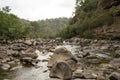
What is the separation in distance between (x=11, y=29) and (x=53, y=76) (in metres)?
50.6

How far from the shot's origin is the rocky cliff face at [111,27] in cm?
5147

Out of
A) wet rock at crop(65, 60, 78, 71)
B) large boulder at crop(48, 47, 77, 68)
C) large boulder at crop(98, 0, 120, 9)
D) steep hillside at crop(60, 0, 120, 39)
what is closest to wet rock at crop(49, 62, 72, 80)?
wet rock at crop(65, 60, 78, 71)

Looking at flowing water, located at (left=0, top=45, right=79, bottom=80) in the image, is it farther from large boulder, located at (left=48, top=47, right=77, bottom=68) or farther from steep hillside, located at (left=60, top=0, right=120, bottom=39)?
steep hillside, located at (left=60, top=0, right=120, bottom=39)

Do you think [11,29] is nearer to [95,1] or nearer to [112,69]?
[95,1]

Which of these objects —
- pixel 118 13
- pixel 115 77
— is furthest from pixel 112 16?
pixel 115 77

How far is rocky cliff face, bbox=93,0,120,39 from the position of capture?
51469 millimetres

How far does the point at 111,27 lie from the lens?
180 ft

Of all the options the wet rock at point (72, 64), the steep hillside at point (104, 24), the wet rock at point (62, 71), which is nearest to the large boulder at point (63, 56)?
the wet rock at point (72, 64)

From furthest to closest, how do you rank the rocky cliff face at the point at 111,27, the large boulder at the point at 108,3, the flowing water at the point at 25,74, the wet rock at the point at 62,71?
the large boulder at the point at 108,3
the rocky cliff face at the point at 111,27
the flowing water at the point at 25,74
the wet rock at the point at 62,71

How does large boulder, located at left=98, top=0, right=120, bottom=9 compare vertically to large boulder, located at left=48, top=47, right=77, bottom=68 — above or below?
above

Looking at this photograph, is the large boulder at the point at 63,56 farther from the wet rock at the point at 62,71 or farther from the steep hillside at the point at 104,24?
the steep hillside at the point at 104,24

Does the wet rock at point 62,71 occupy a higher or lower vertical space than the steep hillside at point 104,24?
lower

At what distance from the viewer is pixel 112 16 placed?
58.3m

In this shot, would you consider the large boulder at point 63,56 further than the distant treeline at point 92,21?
No
